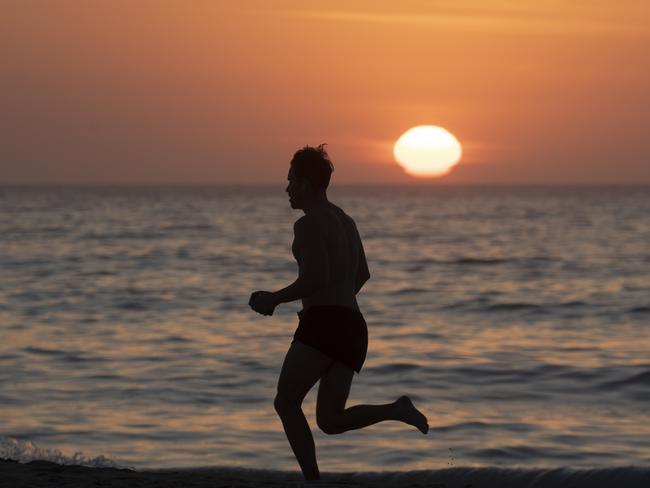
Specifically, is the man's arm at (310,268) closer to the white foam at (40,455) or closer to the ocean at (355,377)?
the ocean at (355,377)

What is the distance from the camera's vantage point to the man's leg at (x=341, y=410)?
5.75 meters

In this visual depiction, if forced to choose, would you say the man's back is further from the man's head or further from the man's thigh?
the man's thigh

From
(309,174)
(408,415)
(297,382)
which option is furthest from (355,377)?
(309,174)

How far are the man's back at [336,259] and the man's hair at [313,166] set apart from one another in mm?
156

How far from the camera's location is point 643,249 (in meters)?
40.2

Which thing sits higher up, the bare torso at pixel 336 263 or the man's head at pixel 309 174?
the man's head at pixel 309 174

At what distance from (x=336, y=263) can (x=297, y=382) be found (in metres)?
0.66

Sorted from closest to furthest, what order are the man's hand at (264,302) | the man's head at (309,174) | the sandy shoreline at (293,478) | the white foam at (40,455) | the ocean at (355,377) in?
the man's hand at (264,302) → the man's head at (309,174) → the sandy shoreline at (293,478) → the white foam at (40,455) → the ocean at (355,377)

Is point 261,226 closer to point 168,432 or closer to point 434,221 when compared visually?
point 434,221

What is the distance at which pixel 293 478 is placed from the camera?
8.20m

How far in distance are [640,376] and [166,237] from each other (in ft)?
130

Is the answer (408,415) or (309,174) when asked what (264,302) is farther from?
(408,415)

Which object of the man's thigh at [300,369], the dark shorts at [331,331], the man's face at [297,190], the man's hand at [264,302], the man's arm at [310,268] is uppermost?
the man's face at [297,190]

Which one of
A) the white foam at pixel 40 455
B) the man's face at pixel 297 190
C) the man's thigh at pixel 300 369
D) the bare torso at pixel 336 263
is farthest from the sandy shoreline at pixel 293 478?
the man's face at pixel 297 190
